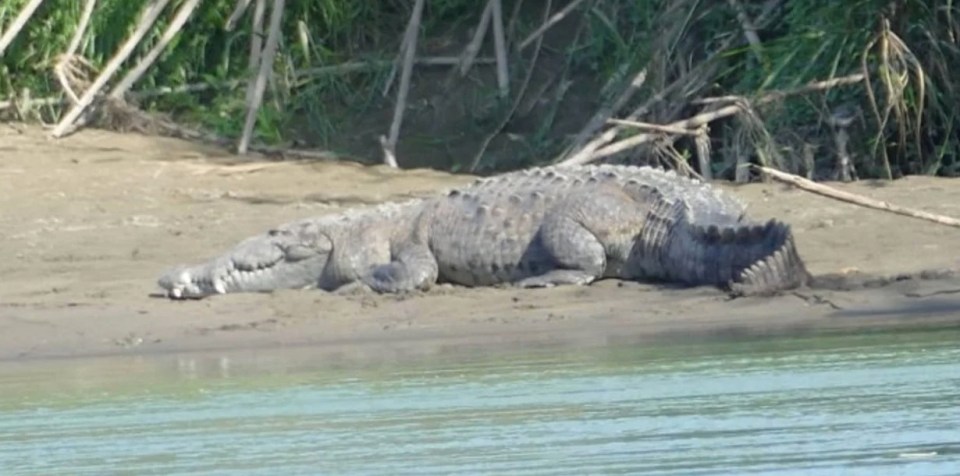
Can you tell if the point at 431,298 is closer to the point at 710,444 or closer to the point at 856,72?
the point at 856,72

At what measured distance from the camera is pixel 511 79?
1330 centimetres

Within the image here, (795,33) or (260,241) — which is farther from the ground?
(795,33)

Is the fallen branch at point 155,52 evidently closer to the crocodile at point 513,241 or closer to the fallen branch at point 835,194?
the crocodile at point 513,241

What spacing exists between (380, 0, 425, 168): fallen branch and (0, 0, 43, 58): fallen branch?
2.22m

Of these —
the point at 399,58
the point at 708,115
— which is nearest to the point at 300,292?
the point at 708,115

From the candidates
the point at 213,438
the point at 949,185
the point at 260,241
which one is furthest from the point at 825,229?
the point at 213,438

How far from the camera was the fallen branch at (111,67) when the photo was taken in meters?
12.7

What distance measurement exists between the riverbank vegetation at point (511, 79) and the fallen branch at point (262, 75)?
0.05 feet

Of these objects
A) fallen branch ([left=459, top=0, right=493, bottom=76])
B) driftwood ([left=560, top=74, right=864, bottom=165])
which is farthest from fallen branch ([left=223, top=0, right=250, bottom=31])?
driftwood ([left=560, top=74, right=864, bottom=165])

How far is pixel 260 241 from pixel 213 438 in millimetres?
4262

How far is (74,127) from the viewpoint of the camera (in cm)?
1283

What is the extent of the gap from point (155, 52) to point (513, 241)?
419 centimetres

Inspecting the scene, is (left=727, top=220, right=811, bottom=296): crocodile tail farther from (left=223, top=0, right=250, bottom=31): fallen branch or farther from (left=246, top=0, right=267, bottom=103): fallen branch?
(left=223, top=0, right=250, bottom=31): fallen branch

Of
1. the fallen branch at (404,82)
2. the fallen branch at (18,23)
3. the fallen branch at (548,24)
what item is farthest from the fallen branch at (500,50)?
the fallen branch at (18,23)
